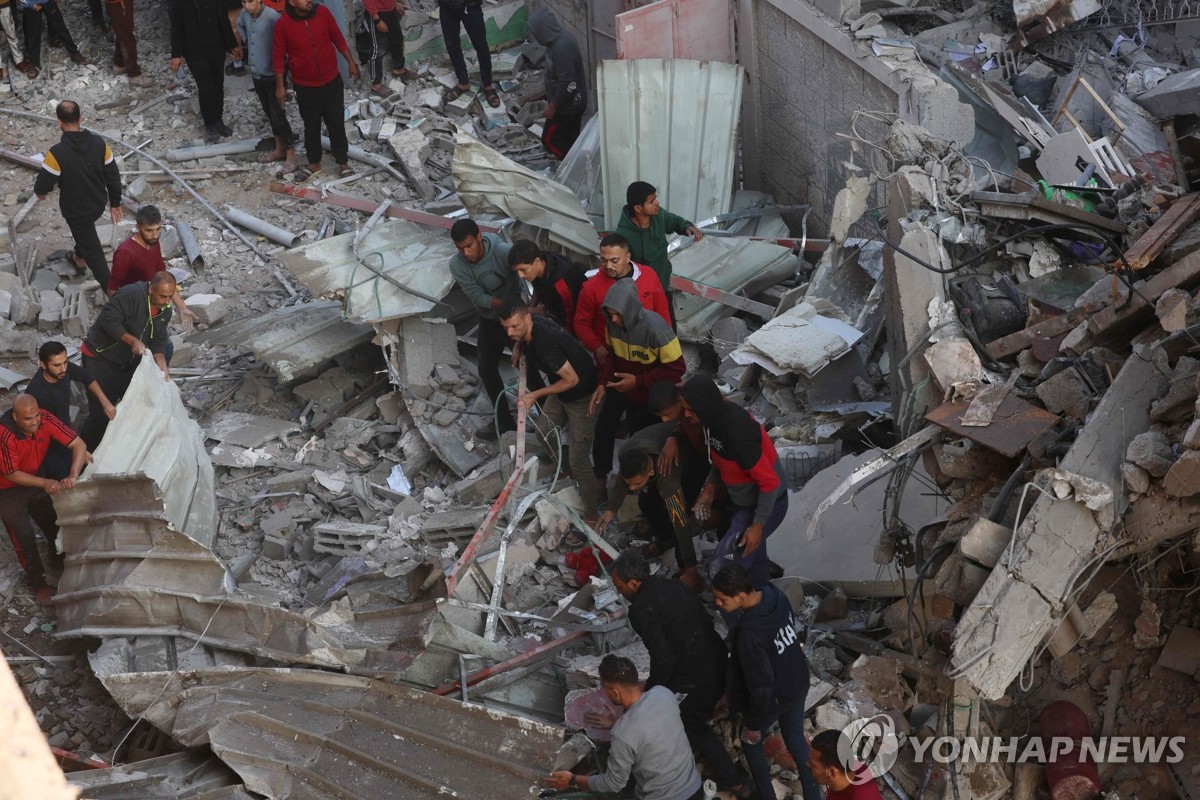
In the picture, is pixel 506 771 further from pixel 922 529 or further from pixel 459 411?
pixel 459 411

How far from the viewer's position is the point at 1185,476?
4.36 metres

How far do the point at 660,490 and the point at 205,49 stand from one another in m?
7.56

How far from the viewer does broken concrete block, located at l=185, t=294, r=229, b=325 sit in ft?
31.3

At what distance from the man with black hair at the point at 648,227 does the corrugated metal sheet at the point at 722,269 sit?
926mm

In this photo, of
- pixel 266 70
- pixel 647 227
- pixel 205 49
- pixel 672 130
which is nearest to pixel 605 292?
pixel 647 227

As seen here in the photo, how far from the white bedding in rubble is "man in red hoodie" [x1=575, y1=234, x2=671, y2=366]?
0.89 meters

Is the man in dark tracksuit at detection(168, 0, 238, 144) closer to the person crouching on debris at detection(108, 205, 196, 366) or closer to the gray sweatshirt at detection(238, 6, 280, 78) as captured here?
the gray sweatshirt at detection(238, 6, 280, 78)

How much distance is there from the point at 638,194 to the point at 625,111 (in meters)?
2.36

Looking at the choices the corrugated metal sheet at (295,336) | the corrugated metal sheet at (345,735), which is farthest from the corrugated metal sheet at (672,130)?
the corrugated metal sheet at (345,735)

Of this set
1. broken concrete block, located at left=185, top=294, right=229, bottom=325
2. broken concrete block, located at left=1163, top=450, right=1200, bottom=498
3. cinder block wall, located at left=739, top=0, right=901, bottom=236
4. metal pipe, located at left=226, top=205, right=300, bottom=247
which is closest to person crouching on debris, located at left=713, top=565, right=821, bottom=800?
broken concrete block, located at left=1163, top=450, right=1200, bottom=498

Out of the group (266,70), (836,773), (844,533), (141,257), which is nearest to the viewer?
(836,773)

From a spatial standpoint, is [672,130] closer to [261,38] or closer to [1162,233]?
[261,38]

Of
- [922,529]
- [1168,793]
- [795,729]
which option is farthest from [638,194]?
[1168,793]

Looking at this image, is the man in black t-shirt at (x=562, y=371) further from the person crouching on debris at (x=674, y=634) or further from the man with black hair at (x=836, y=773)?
the man with black hair at (x=836, y=773)
